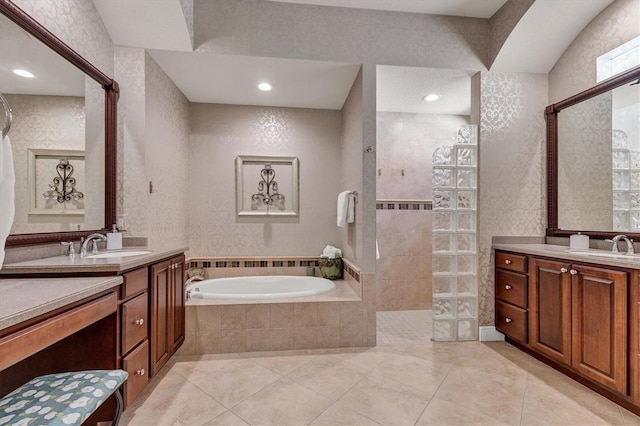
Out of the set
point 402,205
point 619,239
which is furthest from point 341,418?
point 402,205

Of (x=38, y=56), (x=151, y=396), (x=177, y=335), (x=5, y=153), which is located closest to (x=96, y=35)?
(x=38, y=56)

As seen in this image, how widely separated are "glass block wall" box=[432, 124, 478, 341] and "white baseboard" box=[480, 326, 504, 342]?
0.18 ft

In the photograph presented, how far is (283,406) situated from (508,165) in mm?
2655

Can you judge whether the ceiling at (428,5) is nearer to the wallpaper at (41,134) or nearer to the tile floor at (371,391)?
the wallpaper at (41,134)

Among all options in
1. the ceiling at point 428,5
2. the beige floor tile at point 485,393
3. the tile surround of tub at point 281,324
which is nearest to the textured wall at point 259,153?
the tile surround of tub at point 281,324

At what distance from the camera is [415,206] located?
363 centimetres

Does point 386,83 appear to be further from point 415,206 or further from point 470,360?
point 470,360

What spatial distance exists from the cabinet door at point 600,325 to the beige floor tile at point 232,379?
6.43ft

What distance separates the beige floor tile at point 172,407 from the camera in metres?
1.61

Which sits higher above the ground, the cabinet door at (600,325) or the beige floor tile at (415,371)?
the cabinet door at (600,325)

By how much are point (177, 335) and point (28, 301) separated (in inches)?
50.0

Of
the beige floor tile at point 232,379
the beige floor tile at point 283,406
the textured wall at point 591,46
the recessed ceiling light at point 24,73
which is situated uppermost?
the textured wall at point 591,46

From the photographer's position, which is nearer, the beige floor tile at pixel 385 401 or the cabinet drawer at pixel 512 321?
the beige floor tile at pixel 385 401

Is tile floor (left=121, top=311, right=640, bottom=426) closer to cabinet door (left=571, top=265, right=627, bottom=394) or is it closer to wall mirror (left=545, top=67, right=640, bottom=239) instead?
cabinet door (left=571, top=265, right=627, bottom=394)
